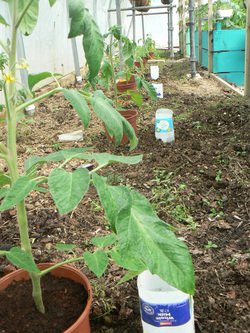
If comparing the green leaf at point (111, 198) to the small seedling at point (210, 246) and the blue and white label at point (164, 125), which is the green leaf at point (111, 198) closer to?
the small seedling at point (210, 246)

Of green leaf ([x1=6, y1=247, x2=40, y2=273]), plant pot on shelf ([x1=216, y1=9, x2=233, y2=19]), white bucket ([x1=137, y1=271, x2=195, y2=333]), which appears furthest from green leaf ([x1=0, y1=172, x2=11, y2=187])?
plant pot on shelf ([x1=216, y1=9, x2=233, y2=19])

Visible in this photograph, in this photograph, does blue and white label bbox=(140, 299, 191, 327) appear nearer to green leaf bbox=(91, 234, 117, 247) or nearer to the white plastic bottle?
green leaf bbox=(91, 234, 117, 247)

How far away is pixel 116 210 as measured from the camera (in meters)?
0.62

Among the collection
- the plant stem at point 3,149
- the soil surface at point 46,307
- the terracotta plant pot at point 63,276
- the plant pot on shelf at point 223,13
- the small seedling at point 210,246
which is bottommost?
the small seedling at point 210,246

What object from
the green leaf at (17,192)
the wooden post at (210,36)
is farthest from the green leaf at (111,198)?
the wooden post at (210,36)

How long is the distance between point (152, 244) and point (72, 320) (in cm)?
44

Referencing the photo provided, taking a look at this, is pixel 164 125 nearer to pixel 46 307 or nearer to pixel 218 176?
pixel 218 176

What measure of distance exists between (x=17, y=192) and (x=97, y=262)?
27cm

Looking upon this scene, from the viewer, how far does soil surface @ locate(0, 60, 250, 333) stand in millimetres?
1103

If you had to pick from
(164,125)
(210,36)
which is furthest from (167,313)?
(210,36)

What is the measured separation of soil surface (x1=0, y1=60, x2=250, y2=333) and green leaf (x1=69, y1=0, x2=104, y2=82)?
756 mm

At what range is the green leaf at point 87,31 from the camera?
2.24 ft

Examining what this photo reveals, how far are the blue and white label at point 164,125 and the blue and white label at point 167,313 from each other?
5.18 ft

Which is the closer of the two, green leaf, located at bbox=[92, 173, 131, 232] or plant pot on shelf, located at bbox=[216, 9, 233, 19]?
green leaf, located at bbox=[92, 173, 131, 232]
